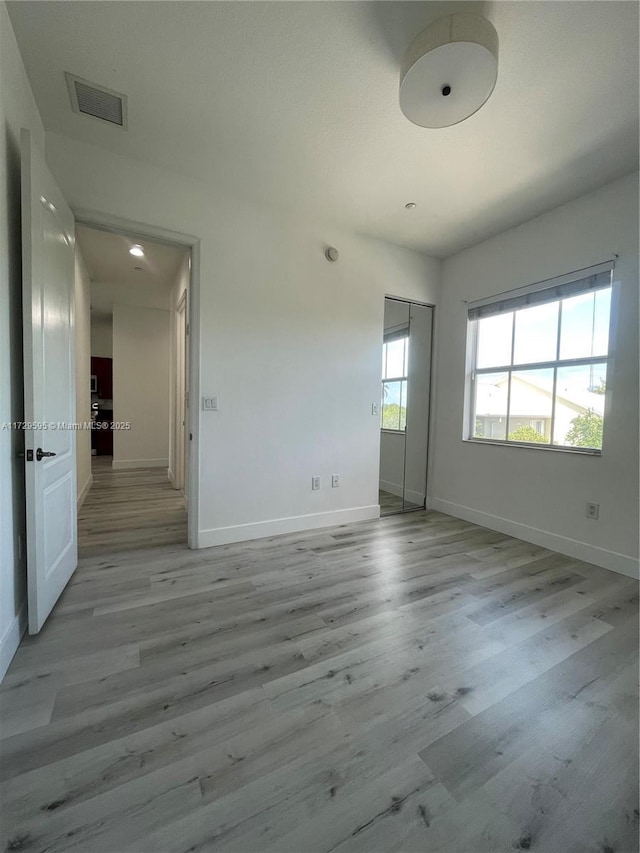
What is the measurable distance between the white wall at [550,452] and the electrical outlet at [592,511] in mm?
33

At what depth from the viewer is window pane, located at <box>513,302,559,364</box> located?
2.98m

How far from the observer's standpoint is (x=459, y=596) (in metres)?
2.12

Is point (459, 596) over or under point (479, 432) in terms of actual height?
under

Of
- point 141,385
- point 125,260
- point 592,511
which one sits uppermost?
point 125,260

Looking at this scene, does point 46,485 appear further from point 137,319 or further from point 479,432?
point 137,319

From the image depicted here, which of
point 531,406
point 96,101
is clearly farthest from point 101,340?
point 531,406

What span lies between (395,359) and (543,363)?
174 cm

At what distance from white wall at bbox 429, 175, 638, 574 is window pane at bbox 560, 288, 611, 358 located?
0.10 m

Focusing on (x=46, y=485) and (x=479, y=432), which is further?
(x=479, y=432)

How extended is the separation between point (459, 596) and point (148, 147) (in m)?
3.57

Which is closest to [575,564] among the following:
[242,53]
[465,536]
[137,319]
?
[465,536]

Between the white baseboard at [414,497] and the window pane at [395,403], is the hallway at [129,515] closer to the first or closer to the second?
the white baseboard at [414,497]

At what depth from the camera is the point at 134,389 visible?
6242mm

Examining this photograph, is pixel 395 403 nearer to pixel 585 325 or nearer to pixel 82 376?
pixel 585 325
